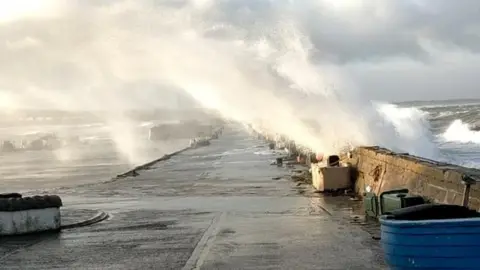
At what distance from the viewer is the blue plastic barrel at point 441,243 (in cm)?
786

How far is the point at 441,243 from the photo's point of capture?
788cm

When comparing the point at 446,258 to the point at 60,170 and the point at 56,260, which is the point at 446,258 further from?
the point at 60,170

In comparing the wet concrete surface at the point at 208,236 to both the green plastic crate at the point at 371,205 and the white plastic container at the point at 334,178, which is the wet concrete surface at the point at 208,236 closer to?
the white plastic container at the point at 334,178

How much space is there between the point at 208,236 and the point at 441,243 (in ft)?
25.0

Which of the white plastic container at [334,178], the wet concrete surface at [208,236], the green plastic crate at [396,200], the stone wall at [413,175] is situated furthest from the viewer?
the white plastic container at [334,178]

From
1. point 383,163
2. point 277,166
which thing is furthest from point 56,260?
point 277,166

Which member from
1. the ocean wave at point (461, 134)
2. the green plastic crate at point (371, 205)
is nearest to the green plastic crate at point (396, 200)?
the green plastic crate at point (371, 205)

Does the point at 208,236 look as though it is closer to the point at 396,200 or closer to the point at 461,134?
the point at 396,200

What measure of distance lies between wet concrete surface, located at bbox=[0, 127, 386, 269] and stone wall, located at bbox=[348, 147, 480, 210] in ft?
4.37

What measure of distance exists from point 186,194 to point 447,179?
12.4 m

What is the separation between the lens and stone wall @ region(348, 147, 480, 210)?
1455cm

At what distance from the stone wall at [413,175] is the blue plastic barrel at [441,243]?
16.6ft

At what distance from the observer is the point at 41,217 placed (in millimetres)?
16375

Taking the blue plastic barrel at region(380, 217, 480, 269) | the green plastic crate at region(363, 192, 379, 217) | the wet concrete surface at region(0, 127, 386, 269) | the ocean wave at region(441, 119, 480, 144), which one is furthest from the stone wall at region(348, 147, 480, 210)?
the ocean wave at region(441, 119, 480, 144)
